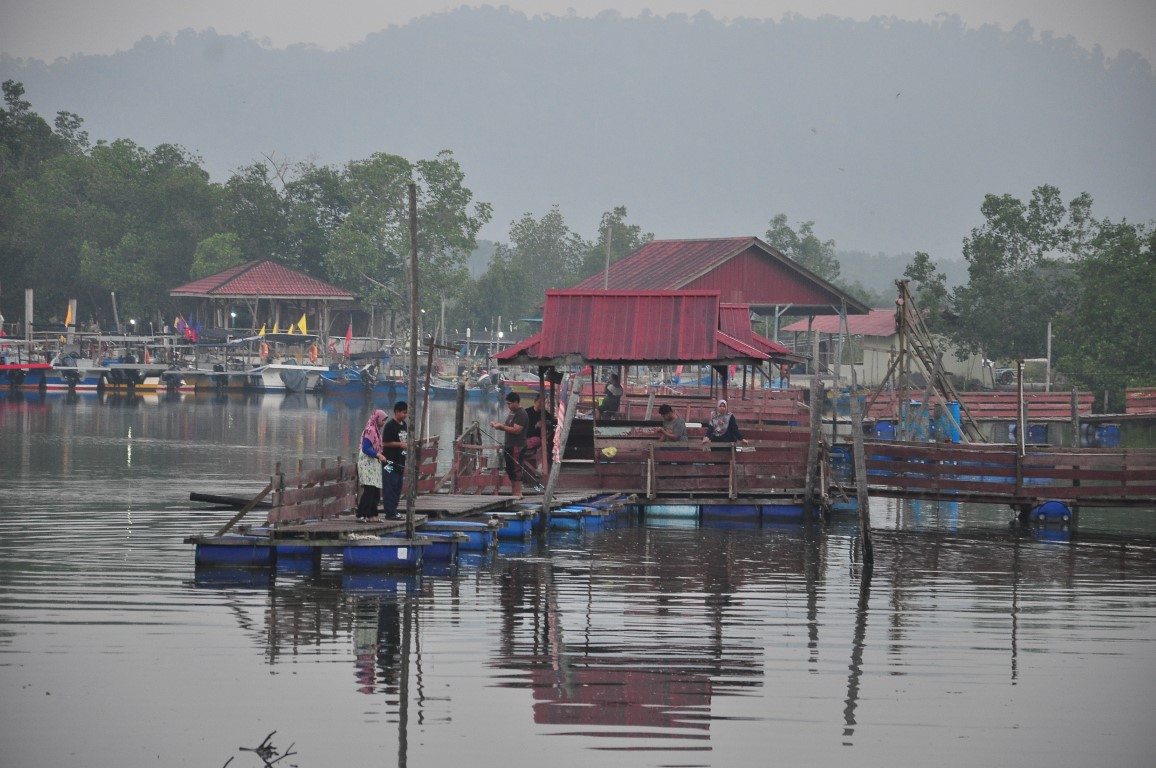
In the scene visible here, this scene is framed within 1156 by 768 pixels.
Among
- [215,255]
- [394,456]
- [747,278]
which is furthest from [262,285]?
[394,456]

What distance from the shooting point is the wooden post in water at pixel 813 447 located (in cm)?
2494

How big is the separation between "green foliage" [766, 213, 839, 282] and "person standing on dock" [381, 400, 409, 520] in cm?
10021

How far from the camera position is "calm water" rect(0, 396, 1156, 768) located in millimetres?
11453

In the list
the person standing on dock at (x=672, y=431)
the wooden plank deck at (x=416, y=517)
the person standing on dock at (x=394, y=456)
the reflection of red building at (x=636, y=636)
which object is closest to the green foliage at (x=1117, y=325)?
the person standing on dock at (x=672, y=431)

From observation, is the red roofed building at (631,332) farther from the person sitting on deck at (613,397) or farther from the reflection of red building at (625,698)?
the reflection of red building at (625,698)

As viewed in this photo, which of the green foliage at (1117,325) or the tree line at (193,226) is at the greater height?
the tree line at (193,226)

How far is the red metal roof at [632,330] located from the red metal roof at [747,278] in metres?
25.5

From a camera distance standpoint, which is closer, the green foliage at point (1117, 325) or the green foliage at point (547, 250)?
the green foliage at point (1117, 325)

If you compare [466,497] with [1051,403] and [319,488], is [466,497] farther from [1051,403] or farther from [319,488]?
[1051,403]

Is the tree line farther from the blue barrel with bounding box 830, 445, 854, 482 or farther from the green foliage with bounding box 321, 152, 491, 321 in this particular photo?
the blue barrel with bounding box 830, 445, 854, 482

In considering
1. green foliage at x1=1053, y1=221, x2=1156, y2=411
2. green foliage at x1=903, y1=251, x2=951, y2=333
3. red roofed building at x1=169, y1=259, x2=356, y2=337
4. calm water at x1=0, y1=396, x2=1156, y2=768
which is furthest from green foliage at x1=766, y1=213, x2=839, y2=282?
calm water at x1=0, y1=396, x2=1156, y2=768

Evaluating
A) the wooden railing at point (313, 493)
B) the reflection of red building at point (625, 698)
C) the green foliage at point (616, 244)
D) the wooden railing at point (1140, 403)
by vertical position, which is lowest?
the reflection of red building at point (625, 698)

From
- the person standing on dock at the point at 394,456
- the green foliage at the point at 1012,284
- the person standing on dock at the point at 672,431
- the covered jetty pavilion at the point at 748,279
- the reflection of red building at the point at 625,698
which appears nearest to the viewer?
the reflection of red building at the point at 625,698

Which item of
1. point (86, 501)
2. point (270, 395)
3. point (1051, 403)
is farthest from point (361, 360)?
point (86, 501)
